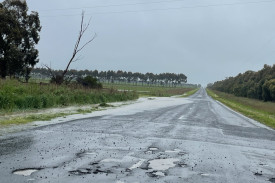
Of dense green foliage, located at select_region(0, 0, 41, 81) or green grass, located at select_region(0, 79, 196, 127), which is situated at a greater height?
dense green foliage, located at select_region(0, 0, 41, 81)

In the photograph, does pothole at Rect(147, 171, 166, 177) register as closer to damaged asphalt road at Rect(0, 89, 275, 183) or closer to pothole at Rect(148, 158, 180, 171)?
damaged asphalt road at Rect(0, 89, 275, 183)

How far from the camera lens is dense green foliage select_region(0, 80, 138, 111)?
16.3 metres

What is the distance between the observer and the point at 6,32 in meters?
35.9

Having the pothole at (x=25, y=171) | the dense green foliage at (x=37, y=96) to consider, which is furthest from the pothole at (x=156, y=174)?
the dense green foliage at (x=37, y=96)

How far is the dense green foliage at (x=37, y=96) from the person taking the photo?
53.5 ft

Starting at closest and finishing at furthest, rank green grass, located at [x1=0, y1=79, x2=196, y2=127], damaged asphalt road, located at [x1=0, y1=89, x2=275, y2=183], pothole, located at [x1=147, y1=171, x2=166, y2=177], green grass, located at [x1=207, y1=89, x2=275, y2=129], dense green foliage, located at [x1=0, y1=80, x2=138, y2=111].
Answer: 1. damaged asphalt road, located at [x1=0, y1=89, x2=275, y2=183]
2. pothole, located at [x1=147, y1=171, x2=166, y2=177]
3. green grass, located at [x1=0, y1=79, x2=196, y2=127]
4. dense green foliage, located at [x1=0, y1=80, x2=138, y2=111]
5. green grass, located at [x1=207, y1=89, x2=275, y2=129]

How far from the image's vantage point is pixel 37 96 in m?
18.5

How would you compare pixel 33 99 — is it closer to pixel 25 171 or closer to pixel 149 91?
pixel 25 171

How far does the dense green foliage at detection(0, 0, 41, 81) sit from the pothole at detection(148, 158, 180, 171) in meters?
33.9

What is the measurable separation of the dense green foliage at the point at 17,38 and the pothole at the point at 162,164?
33876mm

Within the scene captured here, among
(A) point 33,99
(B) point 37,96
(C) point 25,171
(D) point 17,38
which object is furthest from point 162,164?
(D) point 17,38

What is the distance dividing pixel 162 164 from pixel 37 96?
556 inches

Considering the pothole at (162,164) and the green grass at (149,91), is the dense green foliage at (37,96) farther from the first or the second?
the green grass at (149,91)

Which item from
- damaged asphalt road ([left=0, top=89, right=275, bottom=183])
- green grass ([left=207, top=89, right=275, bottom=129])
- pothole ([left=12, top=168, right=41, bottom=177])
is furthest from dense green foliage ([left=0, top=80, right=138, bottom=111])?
green grass ([left=207, top=89, right=275, bottom=129])
